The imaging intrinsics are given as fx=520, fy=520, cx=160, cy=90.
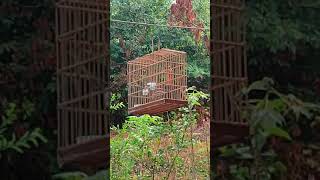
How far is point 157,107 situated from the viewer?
2.81 metres

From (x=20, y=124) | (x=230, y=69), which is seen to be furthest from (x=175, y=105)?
(x=20, y=124)

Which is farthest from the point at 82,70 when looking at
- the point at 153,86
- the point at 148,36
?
the point at 153,86

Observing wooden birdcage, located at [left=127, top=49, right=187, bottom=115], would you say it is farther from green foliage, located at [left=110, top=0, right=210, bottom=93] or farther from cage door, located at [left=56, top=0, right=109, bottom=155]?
cage door, located at [left=56, top=0, right=109, bottom=155]

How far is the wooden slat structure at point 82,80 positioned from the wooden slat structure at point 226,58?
1.27 ft

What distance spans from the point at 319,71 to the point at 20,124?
109 centimetres

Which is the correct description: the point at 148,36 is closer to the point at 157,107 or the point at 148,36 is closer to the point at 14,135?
the point at 157,107

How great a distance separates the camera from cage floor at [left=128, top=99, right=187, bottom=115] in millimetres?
2637

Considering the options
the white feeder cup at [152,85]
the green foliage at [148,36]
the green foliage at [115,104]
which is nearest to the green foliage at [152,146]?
the green foliage at [115,104]

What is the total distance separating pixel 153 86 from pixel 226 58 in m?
1.63

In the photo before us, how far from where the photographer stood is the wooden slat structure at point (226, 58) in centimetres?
186

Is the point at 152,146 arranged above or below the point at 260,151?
below

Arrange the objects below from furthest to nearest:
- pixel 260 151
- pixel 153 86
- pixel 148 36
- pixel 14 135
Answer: pixel 153 86 < pixel 148 36 < pixel 14 135 < pixel 260 151

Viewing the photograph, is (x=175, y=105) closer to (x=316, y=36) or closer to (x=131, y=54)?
(x=131, y=54)

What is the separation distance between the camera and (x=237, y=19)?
73.5 inches
